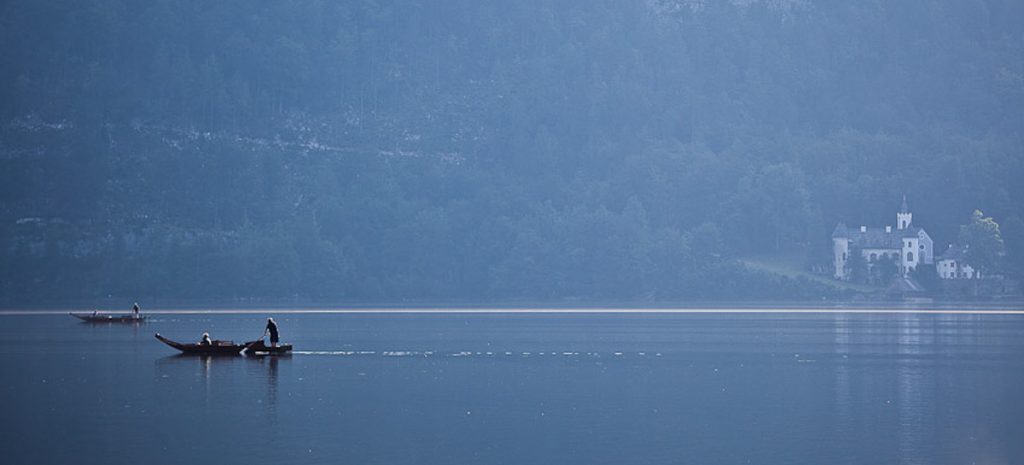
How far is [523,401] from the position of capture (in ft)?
189

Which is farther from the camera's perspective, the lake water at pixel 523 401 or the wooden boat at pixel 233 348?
the wooden boat at pixel 233 348

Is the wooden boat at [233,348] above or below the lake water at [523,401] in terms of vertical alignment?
above

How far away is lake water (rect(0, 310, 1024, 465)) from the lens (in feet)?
145

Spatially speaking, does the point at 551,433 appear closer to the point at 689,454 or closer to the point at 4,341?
the point at 689,454

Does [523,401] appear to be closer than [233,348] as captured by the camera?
Yes

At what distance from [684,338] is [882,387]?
40456 mm

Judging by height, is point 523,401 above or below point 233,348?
below

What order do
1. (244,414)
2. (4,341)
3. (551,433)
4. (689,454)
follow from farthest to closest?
(4,341), (244,414), (551,433), (689,454)

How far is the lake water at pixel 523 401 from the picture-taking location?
44.2 m

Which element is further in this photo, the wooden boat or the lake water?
the wooden boat

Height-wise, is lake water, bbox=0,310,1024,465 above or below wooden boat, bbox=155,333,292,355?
below

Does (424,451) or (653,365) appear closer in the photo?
(424,451)

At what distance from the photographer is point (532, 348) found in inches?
3570

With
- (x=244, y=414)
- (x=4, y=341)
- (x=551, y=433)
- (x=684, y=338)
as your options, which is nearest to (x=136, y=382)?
(x=244, y=414)
